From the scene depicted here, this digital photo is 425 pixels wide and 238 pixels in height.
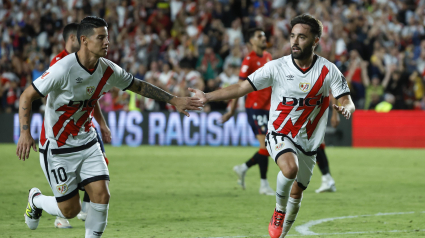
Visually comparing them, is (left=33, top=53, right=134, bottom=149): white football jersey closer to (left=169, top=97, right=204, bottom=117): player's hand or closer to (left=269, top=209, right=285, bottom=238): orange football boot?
(left=169, top=97, right=204, bottom=117): player's hand

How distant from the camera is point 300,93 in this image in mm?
6016

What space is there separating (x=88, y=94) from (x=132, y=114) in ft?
44.6

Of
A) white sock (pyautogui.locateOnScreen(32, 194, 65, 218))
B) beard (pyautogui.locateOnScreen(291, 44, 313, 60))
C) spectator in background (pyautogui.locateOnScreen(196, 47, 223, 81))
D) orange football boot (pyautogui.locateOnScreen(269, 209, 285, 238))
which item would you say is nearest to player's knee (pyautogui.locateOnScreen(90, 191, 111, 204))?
white sock (pyautogui.locateOnScreen(32, 194, 65, 218))

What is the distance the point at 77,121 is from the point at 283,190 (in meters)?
2.14

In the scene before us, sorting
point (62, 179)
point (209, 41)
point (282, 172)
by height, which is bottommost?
point (62, 179)

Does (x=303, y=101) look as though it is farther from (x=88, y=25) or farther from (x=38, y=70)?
(x=38, y=70)

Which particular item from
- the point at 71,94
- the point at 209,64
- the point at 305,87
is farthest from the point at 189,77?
the point at 71,94

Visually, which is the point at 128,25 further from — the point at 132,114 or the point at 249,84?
the point at 249,84

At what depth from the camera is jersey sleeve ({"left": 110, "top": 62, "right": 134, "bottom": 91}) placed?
18.8ft

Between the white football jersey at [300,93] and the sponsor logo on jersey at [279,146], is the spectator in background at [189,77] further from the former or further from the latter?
the sponsor logo on jersey at [279,146]

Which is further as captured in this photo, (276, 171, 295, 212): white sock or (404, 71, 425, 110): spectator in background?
(404, 71, 425, 110): spectator in background

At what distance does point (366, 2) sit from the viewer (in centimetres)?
2292

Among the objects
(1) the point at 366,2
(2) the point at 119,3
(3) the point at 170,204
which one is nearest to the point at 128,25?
(2) the point at 119,3

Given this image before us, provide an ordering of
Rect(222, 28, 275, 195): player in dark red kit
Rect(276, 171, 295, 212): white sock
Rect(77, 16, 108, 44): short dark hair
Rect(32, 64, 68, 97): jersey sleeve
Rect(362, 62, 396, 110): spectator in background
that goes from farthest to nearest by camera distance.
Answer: Rect(362, 62, 396, 110): spectator in background → Rect(222, 28, 275, 195): player in dark red kit → Rect(276, 171, 295, 212): white sock → Rect(77, 16, 108, 44): short dark hair → Rect(32, 64, 68, 97): jersey sleeve
